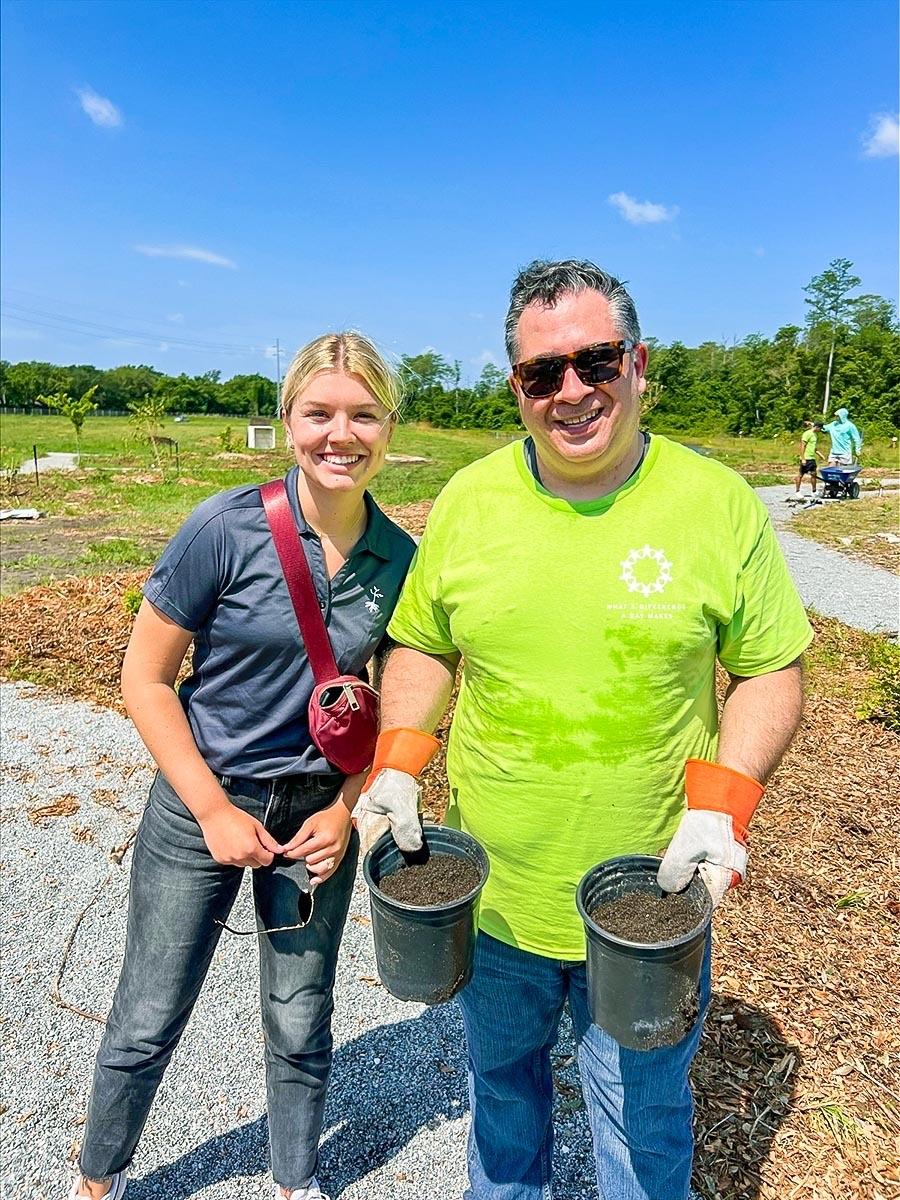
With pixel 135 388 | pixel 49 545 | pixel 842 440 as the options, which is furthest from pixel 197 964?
pixel 135 388

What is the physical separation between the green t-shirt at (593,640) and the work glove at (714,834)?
137 millimetres

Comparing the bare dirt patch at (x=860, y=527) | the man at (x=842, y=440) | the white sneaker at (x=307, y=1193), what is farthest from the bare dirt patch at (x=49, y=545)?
the man at (x=842, y=440)

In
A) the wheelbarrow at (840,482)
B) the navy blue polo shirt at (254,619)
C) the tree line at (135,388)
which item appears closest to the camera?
the navy blue polo shirt at (254,619)

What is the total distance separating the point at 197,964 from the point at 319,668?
826 millimetres

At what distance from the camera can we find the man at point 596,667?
1.68 m

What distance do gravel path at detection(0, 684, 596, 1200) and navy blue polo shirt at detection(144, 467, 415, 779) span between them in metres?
1.34

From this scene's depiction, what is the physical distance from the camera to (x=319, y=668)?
1.98 meters

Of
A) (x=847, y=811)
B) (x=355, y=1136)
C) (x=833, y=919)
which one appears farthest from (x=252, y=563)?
(x=847, y=811)

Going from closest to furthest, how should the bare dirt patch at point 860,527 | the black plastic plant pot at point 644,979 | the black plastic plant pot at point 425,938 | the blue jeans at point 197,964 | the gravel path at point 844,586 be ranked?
1. the black plastic plant pot at point 644,979
2. the black plastic plant pot at point 425,938
3. the blue jeans at point 197,964
4. the gravel path at point 844,586
5. the bare dirt patch at point 860,527

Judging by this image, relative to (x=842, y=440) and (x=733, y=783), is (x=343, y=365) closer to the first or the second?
(x=733, y=783)

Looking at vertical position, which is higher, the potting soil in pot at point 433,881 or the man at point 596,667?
the man at point 596,667

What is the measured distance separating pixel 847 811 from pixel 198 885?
3431 millimetres

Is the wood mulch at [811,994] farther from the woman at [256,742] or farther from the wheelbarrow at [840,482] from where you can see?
the wheelbarrow at [840,482]

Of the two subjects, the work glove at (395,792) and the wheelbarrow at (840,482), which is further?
the wheelbarrow at (840,482)
